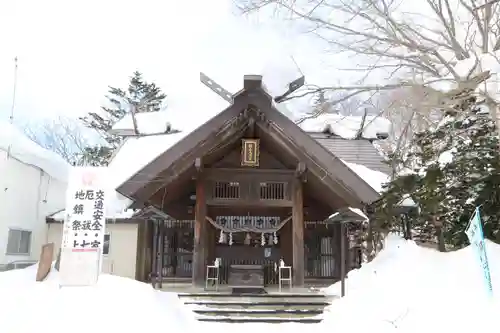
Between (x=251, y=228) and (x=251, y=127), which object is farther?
(x=251, y=228)

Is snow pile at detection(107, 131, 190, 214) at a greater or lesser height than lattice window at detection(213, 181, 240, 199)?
greater

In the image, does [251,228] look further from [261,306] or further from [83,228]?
[83,228]

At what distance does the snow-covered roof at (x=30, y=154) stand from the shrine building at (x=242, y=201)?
3.35m

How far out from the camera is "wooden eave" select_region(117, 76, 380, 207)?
35.8ft

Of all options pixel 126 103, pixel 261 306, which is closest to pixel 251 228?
pixel 261 306

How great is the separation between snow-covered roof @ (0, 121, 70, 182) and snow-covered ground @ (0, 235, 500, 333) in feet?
24.8

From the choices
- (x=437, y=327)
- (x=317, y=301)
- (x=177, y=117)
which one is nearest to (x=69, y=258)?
(x=317, y=301)

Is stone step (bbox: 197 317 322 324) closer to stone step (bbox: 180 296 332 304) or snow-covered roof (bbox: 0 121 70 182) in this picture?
stone step (bbox: 180 296 332 304)

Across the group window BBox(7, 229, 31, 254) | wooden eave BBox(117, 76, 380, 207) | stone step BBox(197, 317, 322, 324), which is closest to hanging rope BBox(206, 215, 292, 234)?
wooden eave BBox(117, 76, 380, 207)

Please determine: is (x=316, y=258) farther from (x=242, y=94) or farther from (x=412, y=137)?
(x=242, y=94)

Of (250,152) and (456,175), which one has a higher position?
(250,152)

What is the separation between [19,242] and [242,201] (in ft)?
31.4

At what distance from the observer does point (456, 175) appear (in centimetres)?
1084

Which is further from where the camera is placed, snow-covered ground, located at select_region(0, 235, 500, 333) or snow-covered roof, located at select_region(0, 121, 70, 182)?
snow-covered roof, located at select_region(0, 121, 70, 182)
